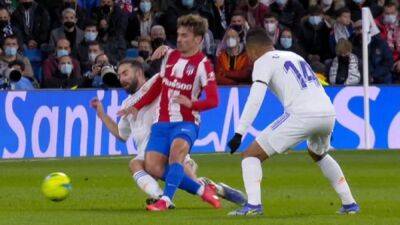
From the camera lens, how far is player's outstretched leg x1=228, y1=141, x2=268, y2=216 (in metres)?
12.5

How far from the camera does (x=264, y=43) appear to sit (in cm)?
1264

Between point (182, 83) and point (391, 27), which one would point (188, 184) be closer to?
point (182, 83)

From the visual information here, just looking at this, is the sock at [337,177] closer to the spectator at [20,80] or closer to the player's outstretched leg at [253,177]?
the player's outstretched leg at [253,177]

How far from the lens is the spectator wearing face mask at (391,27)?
27.3 meters

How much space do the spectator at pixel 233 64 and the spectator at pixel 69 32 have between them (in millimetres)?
2613

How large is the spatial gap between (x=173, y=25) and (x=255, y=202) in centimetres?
1446

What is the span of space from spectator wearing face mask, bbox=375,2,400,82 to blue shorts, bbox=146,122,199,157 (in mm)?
14105

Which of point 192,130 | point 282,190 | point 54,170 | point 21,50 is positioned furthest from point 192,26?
point 21,50

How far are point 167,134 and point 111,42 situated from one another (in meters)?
12.5

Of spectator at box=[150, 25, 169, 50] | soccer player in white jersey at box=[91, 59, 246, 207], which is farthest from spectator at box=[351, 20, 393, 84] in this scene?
soccer player in white jersey at box=[91, 59, 246, 207]

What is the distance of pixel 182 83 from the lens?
44.7 ft

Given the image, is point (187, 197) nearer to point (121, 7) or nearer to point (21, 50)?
point (21, 50)

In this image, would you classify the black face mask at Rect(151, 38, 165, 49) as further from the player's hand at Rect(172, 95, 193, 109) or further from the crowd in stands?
the player's hand at Rect(172, 95, 193, 109)

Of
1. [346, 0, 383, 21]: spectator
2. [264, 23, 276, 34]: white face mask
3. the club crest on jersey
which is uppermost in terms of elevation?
the club crest on jersey
